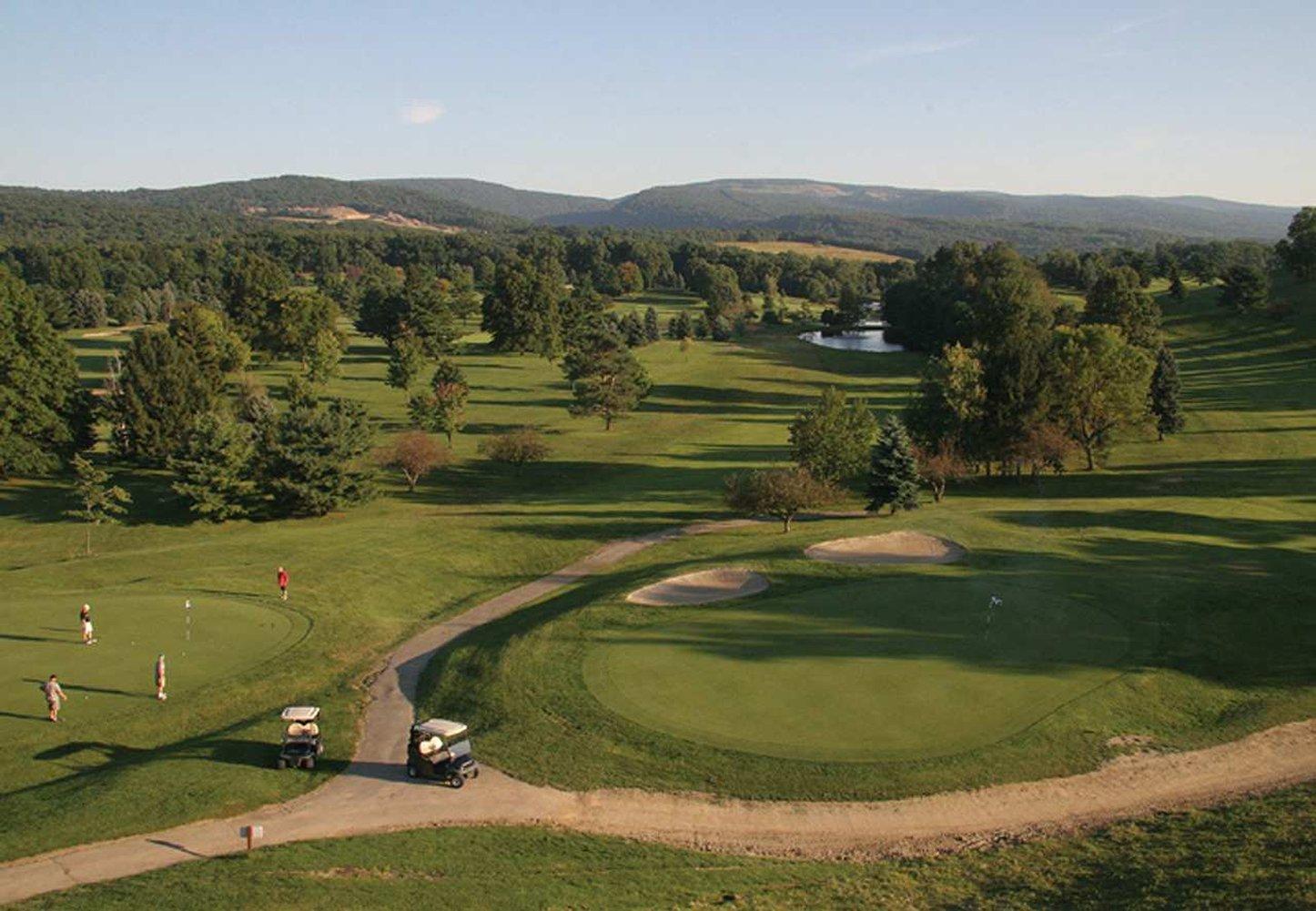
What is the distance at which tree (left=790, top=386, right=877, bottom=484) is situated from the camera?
54938 mm

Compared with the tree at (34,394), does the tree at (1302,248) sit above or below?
above

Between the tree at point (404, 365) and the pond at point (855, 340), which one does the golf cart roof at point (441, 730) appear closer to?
the tree at point (404, 365)

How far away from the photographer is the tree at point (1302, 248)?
11144 cm

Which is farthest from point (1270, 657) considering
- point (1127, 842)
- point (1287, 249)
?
point (1287, 249)

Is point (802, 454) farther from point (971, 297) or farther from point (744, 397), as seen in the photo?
point (971, 297)

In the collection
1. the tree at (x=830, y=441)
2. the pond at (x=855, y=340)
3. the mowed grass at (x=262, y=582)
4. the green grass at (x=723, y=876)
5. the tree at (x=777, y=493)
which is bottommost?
the mowed grass at (x=262, y=582)

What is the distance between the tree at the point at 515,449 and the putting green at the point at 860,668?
113 ft

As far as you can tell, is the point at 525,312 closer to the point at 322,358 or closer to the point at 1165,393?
the point at 322,358

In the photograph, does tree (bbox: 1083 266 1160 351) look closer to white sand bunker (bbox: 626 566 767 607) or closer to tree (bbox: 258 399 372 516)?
white sand bunker (bbox: 626 566 767 607)

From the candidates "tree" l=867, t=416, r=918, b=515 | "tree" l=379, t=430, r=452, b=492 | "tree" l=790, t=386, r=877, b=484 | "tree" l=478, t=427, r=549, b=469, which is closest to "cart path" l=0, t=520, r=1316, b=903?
"tree" l=867, t=416, r=918, b=515

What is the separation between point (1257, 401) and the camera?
78938mm

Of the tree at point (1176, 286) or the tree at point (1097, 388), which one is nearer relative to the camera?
the tree at point (1097, 388)

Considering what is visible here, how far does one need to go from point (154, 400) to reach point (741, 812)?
57567 millimetres

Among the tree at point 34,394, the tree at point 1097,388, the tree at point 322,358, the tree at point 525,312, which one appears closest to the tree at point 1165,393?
the tree at point 1097,388
